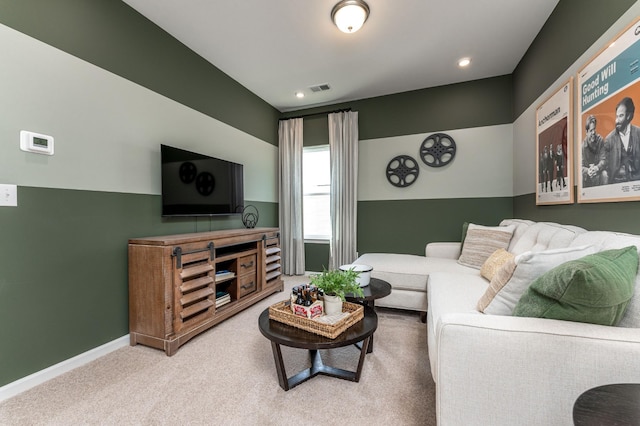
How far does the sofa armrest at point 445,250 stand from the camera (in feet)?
10.6

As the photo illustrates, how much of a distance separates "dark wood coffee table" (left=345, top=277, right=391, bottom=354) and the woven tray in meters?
0.26

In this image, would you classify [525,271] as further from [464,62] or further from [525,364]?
[464,62]

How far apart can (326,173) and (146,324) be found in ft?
10.0

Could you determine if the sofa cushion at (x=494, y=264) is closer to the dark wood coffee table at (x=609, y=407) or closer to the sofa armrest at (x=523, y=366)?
Result: the sofa armrest at (x=523, y=366)

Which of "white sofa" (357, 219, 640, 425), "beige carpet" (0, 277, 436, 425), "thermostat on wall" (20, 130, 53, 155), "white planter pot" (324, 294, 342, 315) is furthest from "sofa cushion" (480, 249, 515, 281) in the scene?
"thermostat on wall" (20, 130, 53, 155)

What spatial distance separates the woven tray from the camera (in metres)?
1.43

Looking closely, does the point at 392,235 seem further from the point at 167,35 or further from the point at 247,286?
the point at 167,35

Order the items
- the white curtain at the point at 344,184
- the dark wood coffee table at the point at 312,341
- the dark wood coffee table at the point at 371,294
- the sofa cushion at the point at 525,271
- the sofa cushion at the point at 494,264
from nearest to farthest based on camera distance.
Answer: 1. the sofa cushion at the point at 525,271
2. the dark wood coffee table at the point at 312,341
3. the dark wood coffee table at the point at 371,294
4. the sofa cushion at the point at 494,264
5. the white curtain at the point at 344,184

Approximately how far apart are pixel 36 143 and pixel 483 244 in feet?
11.8

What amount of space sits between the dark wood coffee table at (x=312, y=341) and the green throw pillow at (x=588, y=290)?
0.77m

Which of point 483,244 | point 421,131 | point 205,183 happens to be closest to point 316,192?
point 421,131

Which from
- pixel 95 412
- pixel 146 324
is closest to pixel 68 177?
pixel 146 324

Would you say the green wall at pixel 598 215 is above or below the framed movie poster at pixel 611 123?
below

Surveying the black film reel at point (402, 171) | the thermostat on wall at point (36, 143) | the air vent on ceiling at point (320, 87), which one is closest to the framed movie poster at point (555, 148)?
the black film reel at point (402, 171)
